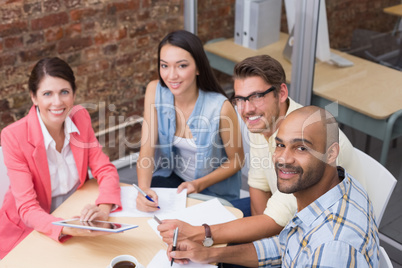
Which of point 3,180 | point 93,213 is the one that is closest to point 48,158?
point 3,180

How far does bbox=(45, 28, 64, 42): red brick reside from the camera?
300 cm

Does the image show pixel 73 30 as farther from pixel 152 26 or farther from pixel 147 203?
pixel 147 203

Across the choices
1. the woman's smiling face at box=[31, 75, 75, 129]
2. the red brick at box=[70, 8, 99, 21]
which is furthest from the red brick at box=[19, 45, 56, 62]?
the woman's smiling face at box=[31, 75, 75, 129]

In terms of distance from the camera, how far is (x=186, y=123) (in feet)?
8.05

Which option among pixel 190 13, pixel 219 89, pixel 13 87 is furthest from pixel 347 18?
pixel 13 87

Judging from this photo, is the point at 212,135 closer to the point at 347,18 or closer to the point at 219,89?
the point at 219,89

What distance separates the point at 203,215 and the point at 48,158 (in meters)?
0.71

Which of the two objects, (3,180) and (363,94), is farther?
(363,94)

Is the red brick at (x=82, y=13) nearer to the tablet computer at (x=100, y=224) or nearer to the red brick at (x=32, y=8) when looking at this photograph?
the red brick at (x=32, y=8)

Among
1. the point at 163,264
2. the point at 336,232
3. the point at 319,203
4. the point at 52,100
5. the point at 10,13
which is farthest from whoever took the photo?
the point at 10,13

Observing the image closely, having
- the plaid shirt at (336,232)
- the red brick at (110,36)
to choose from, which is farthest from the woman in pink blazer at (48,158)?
the red brick at (110,36)

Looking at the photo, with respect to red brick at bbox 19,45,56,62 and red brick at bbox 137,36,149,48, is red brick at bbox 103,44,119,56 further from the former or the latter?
red brick at bbox 19,45,56,62

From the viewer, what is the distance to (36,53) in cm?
300

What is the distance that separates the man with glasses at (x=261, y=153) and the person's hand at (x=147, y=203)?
116 mm
